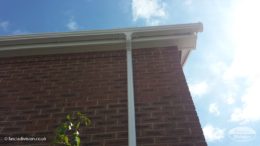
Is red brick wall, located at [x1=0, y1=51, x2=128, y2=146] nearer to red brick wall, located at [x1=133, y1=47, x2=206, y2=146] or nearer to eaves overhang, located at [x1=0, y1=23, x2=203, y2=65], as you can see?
eaves overhang, located at [x1=0, y1=23, x2=203, y2=65]

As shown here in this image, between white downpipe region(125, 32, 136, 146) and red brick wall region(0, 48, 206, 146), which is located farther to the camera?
red brick wall region(0, 48, 206, 146)

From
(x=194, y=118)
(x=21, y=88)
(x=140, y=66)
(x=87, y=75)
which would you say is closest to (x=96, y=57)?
(x=87, y=75)

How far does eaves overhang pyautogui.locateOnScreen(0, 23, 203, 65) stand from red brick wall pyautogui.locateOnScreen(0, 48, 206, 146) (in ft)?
0.39

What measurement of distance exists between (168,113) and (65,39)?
235 centimetres

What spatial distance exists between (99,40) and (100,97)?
1234 mm

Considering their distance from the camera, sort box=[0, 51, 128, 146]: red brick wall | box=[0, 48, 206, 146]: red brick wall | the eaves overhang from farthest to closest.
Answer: the eaves overhang, box=[0, 51, 128, 146]: red brick wall, box=[0, 48, 206, 146]: red brick wall

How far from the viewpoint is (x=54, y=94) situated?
4.12m

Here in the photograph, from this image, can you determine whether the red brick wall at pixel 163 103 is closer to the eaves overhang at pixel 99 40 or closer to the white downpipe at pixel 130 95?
the white downpipe at pixel 130 95

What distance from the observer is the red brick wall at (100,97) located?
Answer: 348 centimetres

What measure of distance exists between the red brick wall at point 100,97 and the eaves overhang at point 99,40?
4.7 inches

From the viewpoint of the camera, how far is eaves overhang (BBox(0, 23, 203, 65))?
471cm

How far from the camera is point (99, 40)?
15.8 ft

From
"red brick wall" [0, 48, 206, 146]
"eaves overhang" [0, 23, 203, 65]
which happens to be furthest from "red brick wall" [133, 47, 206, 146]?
"eaves overhang" [0, 23, 203, 65]

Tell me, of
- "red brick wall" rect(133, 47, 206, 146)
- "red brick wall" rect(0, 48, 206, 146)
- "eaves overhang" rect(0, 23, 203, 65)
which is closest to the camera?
"red brick wall" rect(133, 47, 206, 146)
